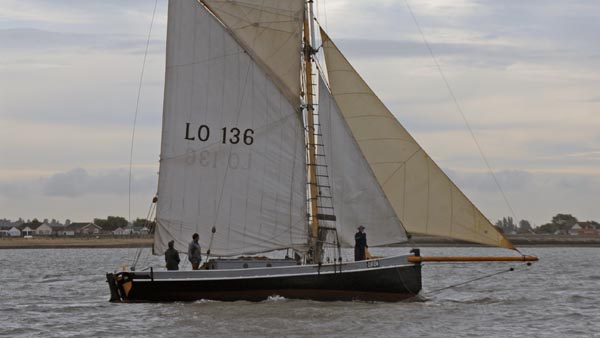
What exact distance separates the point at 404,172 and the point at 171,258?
27.2 ft

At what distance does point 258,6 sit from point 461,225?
407 inches

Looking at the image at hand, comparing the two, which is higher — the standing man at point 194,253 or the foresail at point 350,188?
the foresail at point 350,188

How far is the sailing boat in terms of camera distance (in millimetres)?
35656

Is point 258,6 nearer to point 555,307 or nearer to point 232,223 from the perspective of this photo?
point 232,223

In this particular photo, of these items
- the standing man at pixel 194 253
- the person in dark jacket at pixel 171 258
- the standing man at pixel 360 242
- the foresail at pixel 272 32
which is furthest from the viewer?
the foresail at pixel 272 32

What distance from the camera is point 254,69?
124ft

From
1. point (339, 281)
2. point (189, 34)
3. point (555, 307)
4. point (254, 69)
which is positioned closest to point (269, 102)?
point (254, 69)

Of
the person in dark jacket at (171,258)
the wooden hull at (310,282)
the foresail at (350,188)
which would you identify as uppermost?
the foresail at (350,188)

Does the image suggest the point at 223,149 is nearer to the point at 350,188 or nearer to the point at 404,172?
the point at 350,188

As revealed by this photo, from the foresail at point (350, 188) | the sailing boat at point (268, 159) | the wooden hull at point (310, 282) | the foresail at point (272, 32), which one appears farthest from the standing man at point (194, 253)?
the foresail at point (272, 32)

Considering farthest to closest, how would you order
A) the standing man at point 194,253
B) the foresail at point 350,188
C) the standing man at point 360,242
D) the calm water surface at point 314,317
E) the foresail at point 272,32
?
the foresail at point 272,32, the standing man at point 194,253, the foresail at point 350,188, the standing man at point 360,242, the calm water surface at point 314,317

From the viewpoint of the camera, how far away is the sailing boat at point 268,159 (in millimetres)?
35656

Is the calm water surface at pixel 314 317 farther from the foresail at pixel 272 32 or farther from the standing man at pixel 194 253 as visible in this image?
the foresail at pixel 272 32

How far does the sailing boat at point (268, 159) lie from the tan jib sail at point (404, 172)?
0.04 meters
